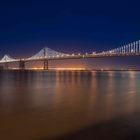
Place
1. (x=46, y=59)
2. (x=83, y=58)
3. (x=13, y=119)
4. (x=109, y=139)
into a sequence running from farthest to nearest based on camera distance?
(x=46, y=59)
(x=83, y=58)
(x=13, y=119)
(x=109, y=139)

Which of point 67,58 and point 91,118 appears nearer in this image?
point 91,118

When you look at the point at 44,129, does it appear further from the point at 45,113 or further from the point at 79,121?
the point at 45,113

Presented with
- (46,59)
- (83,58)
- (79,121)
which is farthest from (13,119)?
(46,59)

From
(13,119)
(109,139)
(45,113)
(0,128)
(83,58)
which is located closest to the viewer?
(109,139)

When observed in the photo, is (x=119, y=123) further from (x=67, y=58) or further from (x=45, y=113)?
(x=67, y=58)

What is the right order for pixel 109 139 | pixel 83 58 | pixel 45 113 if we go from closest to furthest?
pixel 109 139, pixel 45 113, pixel 83 58

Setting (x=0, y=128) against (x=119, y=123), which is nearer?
(x=0, y=128)

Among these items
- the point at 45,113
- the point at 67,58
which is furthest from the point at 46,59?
the point at 45,113

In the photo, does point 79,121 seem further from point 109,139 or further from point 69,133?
point 109,139

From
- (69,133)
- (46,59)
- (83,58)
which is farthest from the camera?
(46,59)
